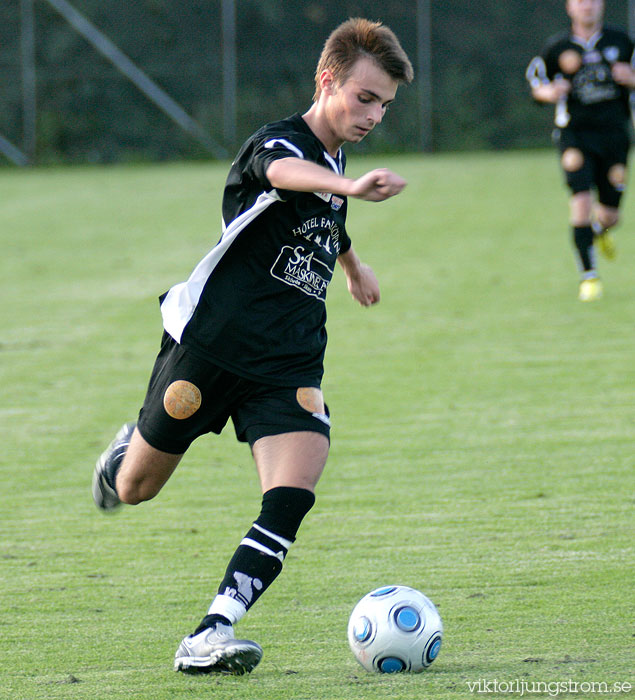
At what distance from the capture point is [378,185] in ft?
10.2

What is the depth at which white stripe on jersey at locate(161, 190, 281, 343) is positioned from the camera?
3.83 m

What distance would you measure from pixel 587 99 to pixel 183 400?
7829mm

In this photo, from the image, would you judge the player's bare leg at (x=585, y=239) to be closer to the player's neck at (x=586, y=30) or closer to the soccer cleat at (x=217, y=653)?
the player's neck at (x=586, y=30)

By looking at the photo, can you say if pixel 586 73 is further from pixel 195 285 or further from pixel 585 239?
pixel 195 285

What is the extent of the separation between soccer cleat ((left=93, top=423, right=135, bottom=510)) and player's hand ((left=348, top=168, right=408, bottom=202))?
5.37 ft

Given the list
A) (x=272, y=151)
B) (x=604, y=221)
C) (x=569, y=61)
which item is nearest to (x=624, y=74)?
(x=569, y=61)

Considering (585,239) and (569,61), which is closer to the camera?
(585,239)

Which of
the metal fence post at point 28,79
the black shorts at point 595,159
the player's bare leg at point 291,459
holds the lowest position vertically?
the metal fence post at point 28,79

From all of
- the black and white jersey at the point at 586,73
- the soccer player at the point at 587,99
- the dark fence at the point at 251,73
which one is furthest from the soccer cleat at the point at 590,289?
the dark fence at the point at 251,73

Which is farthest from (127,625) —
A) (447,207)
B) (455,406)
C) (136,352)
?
(447,207)

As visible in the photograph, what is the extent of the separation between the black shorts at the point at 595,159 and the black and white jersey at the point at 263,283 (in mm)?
6973

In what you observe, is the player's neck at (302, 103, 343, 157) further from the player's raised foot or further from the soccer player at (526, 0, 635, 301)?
the player's raised foot

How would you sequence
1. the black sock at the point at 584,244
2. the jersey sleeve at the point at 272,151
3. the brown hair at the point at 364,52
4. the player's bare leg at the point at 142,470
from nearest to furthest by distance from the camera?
the jersey sleeve at the point at 272,151, the brown hair at the point at 364,52, the player's bare leg at the point at 142,470, the black sock at the point at 584,244

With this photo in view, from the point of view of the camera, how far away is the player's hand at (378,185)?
10.2ft
